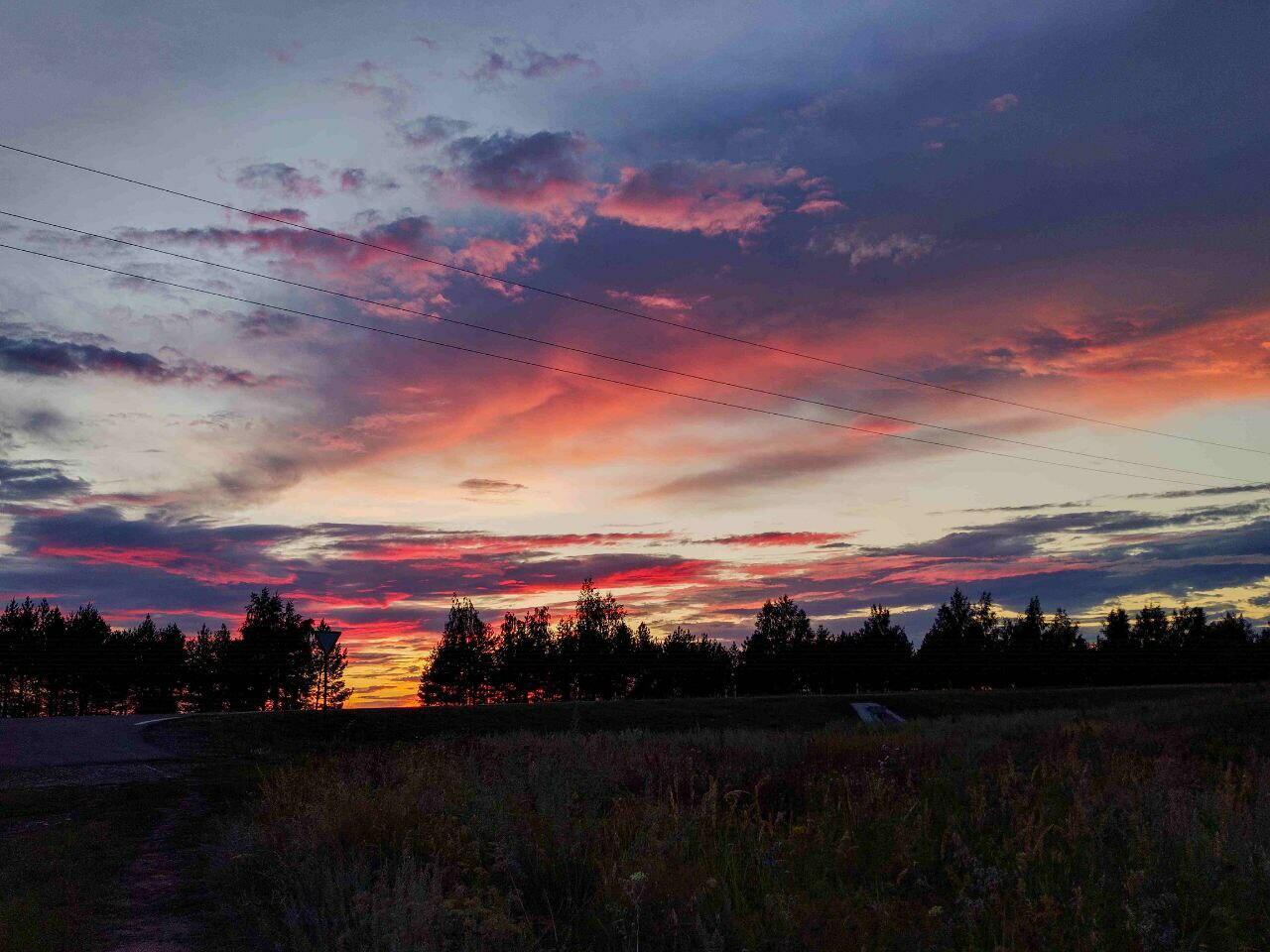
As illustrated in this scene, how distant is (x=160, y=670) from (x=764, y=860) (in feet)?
345

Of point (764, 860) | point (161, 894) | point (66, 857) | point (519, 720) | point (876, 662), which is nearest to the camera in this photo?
point (764, 860)

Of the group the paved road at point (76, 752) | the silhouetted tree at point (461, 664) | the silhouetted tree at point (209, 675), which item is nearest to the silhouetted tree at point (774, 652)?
the silhouetted tree at point (461, 664)

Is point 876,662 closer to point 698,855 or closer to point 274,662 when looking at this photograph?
point 274,662

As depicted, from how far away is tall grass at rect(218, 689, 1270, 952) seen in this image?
6.38 meters

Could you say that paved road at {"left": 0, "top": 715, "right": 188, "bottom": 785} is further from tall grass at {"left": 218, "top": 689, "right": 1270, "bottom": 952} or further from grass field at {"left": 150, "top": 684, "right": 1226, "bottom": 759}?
tall grass at {"left": 218, "top": 689, "right": 1270, "bottom": 952}

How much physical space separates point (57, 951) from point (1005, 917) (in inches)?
286

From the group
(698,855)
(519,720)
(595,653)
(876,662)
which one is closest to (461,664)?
(595,653)

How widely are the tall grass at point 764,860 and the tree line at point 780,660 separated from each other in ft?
288

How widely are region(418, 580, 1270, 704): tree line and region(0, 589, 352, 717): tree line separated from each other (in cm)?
2009

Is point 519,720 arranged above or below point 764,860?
below

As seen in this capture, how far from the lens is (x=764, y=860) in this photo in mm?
7398

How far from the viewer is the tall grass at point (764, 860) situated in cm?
638

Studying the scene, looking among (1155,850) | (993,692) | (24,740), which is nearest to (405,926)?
(1155,850)

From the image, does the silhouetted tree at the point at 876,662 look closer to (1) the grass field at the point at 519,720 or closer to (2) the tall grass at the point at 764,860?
(1) the grass field at the point at 519,720
